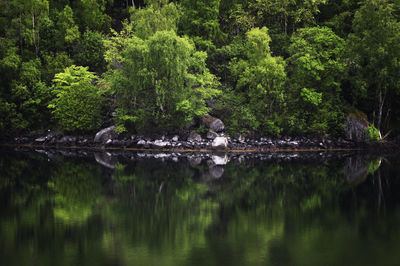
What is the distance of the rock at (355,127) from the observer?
38031 millimetres

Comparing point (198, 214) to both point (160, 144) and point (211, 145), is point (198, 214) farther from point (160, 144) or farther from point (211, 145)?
point (160, 144)

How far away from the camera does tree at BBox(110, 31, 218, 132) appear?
35.9m

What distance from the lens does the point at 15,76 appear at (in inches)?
1636

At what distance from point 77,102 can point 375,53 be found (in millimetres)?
24941

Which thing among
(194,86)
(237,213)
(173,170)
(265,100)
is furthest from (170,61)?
(237,213)

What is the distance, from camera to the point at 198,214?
15.1 metres

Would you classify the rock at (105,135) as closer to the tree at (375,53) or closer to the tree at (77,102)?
the tree at (77,102)

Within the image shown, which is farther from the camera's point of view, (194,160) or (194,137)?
(194,137)

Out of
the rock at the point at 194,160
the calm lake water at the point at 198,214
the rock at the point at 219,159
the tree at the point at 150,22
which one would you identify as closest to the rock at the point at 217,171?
the calm lake water at the point at 198,214

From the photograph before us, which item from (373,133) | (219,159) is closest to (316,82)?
(373,133)

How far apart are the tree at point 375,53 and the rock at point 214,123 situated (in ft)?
37.5

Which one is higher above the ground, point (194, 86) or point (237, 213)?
point (194, 86)

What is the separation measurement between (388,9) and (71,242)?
33456 millimetres

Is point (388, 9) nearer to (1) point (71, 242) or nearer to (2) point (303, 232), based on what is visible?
(2) point (303, 232)
